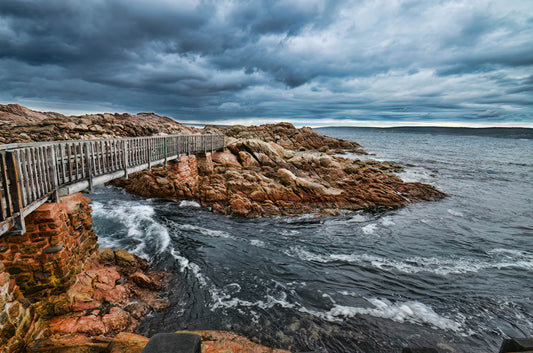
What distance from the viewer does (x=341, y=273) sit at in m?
11.6

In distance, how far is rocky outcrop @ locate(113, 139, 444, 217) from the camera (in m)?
19.9

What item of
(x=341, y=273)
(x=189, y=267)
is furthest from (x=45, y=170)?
(x=341, y=273)

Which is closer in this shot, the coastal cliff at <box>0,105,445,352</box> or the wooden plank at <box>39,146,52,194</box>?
A: the coastal cliff at <box>0,105,445,352</box>

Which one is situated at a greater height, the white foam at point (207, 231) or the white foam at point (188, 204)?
the white foam at point (188, 204)

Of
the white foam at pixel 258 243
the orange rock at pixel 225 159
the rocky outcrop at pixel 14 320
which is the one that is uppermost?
the orange rock at pixel 225 159

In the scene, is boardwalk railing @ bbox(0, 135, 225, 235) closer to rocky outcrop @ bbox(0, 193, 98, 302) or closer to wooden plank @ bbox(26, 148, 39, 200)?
wooden plank @ bbox(26, 148, 39, 200)

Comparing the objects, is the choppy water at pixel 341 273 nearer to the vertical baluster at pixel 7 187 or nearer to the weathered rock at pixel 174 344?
the vertical baluster at pixel 7 187

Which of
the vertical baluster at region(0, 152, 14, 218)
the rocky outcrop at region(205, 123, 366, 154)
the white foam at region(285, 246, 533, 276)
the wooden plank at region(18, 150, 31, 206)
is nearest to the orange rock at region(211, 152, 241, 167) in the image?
the white foam at region(285, 246, 533, 276)

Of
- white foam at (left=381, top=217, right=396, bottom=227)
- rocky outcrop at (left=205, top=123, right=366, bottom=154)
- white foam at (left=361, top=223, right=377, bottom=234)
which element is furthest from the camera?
rocky outcrop at (left=205, top=123, right=366, bottom=154)

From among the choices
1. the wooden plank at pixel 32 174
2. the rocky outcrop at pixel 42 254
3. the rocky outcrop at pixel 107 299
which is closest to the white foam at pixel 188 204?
the rocky outcrop at pixel 107 299

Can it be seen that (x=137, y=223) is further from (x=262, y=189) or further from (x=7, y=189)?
(x=7, y=189)

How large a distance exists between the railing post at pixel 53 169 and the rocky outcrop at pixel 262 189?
12.0 metres

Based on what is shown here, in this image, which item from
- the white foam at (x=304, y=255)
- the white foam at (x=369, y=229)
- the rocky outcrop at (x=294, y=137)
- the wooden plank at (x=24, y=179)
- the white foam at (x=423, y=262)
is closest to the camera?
the wooden plank at (x=24, y=179)

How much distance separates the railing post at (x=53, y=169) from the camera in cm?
738
